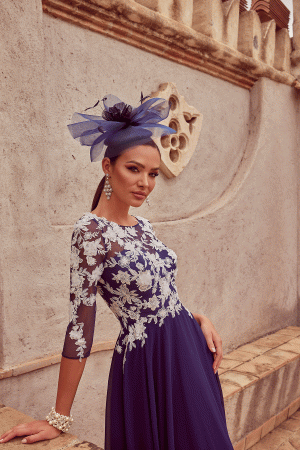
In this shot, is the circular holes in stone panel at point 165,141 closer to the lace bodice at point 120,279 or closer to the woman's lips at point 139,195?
the lace bodice at point 120,279

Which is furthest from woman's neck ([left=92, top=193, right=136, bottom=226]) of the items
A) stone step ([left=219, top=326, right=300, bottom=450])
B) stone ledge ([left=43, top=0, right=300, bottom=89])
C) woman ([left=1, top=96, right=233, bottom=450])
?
stone step ([left=219, top=326, right=300, bottom=450])

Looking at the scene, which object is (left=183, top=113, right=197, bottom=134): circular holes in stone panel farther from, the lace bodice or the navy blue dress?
the navy blue dress

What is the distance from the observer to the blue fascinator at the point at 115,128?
66.8 inches

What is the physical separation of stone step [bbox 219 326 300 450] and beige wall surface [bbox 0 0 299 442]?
0.80 feet

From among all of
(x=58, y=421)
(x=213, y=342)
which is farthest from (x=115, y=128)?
(x=58, y=421)

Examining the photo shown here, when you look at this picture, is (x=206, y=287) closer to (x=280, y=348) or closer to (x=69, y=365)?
(x=280, y=348)

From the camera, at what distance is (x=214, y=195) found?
426 centimetres

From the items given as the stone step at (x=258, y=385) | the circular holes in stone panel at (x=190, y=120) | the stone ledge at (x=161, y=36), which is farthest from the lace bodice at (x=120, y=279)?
the circular holes in stone panel at (x=190, y=120)

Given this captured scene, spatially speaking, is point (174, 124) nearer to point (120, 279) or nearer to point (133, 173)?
point (133, 173)

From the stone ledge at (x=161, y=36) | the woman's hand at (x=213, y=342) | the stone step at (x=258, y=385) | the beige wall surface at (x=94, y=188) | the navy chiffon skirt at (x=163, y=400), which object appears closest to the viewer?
the navy chiffon skirt at (x=163, y=400)

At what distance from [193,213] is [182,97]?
102 centimetres

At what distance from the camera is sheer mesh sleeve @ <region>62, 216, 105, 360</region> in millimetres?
1539

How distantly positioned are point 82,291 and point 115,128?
65 centimetres

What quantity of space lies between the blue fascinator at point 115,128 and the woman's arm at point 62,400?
2.62 ft
